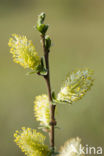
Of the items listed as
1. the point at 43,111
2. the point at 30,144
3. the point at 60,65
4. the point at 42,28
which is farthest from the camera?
the point at 60,65

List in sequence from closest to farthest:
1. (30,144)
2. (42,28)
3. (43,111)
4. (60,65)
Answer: (42,28) < (30,144) < (43,111) < (60,65)

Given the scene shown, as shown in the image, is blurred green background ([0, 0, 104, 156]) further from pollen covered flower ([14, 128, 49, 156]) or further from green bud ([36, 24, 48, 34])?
green bud ([36, 24, 48, 34])

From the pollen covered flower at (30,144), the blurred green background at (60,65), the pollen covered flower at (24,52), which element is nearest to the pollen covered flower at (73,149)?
the pollen covered flower at (30,144)

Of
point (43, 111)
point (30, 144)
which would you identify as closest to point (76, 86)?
point (43, 111)

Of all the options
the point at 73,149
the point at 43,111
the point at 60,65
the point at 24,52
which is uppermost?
the point at 60,65

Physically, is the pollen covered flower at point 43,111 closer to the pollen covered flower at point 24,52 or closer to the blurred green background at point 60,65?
the pollen covered flower at point 24,52

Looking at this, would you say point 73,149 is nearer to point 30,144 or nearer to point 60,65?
point 30,144
